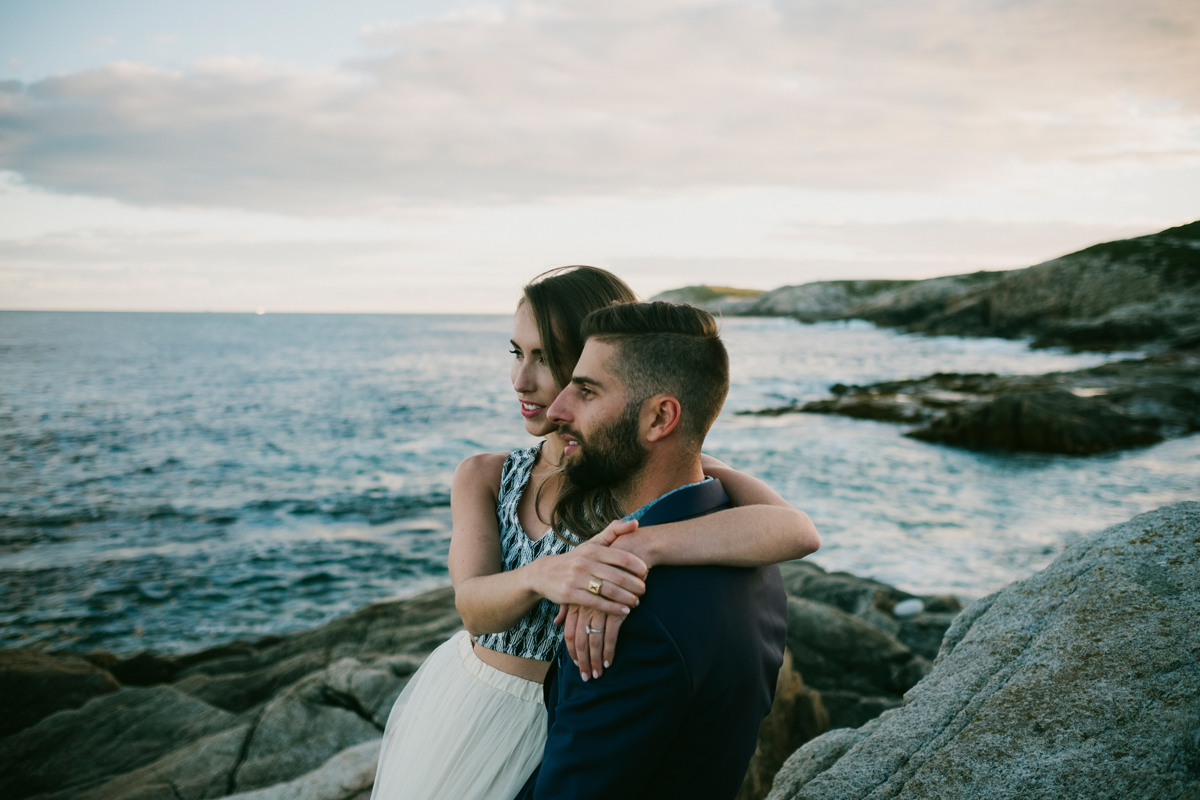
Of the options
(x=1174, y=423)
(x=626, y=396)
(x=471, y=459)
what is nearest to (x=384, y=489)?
(x=471, y=459)

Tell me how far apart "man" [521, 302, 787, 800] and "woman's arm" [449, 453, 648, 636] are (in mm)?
Answer: 66

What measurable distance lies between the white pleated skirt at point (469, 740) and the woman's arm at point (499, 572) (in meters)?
0.37

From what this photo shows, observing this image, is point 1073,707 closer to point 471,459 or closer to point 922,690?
point 922,690

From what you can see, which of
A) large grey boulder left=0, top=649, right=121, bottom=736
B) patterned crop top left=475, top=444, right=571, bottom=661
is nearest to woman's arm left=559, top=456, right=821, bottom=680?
patterned crop top left=475, top=444, right=571, bottom=661

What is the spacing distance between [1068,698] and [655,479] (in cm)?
148

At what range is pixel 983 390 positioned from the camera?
81.7 feet

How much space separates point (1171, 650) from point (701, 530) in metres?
1.54

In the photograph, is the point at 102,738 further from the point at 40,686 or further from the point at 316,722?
the point at 316,722

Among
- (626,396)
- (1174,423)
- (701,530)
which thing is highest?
(626,396)

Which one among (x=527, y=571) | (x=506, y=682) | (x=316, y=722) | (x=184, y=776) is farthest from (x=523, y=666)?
(x=184, y=776)

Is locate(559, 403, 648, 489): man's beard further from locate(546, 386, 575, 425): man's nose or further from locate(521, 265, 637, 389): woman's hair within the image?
locate(521, 265, 637, 389): woman's hair

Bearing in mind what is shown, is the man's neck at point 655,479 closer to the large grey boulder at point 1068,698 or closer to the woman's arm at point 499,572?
the woman's arm at point 499,572

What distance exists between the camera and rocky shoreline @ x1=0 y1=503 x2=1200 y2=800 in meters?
2.17

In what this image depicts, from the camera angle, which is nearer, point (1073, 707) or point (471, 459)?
point (1073, 707)
